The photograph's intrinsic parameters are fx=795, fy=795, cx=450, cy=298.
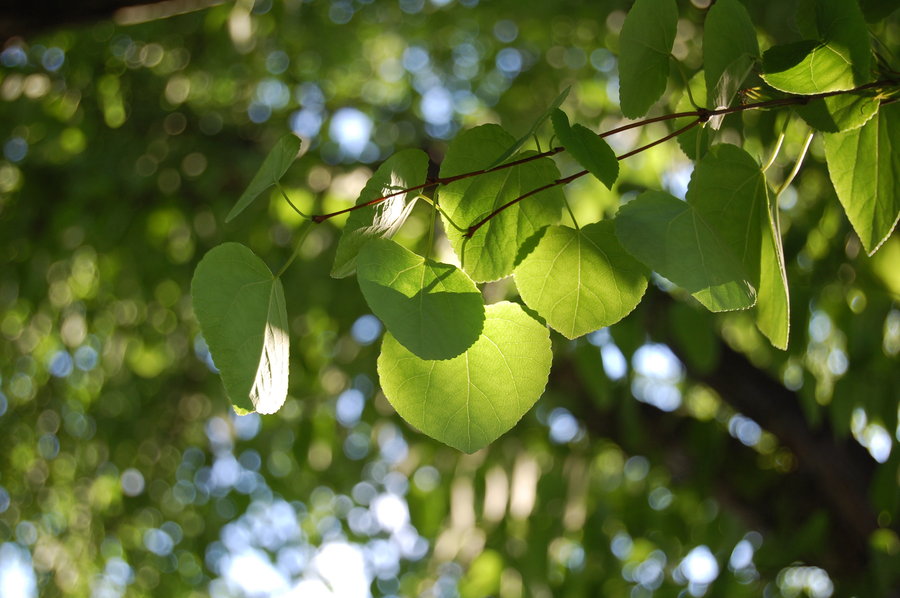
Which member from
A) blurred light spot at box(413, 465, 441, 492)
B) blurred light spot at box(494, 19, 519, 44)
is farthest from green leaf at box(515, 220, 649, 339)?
blurred light spot at box(494, 19, 519, 44)

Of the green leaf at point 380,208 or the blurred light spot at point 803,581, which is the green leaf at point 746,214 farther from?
the blurred light spot at point 803,581

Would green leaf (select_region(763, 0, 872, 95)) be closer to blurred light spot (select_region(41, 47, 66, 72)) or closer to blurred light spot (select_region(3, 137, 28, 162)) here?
blurred light spot (select_region(3, 137, 28, 162))

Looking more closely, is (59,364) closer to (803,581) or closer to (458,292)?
(803,581)

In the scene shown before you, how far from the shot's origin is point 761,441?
5.11 ft

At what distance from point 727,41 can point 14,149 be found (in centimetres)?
142

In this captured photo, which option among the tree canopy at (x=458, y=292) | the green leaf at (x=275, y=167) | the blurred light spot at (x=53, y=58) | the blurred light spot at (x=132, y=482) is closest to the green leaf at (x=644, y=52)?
the tree canopy at (x=458, y=292)

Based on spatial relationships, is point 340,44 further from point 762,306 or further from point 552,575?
point 762,306

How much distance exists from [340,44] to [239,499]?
1204 millimetres

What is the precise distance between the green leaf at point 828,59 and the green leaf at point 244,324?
0.21m

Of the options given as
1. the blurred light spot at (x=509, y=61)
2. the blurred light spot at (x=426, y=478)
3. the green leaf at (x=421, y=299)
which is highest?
the green leaf at (x=421, y=299)

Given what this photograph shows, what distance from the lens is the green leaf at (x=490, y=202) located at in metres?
0.33

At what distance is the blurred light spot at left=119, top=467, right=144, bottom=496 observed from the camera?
1.90m

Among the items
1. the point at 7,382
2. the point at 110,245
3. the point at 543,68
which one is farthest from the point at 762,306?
the point at 7,382

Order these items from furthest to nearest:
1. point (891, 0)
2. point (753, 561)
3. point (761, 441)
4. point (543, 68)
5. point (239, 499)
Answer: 1. point (543, 68)
2. point (239, 499)
3. point (761, 441)
4. point (753, 561)
5. point (891, 0)
